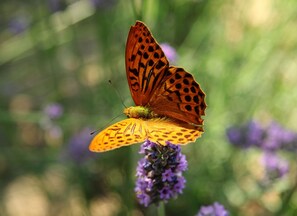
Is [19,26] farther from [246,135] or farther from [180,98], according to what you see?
[180,98]

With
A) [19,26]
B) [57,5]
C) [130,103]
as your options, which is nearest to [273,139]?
[130,103]

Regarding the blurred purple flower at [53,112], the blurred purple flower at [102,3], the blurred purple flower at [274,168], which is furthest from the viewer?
the blurred purple flower at [102,3]

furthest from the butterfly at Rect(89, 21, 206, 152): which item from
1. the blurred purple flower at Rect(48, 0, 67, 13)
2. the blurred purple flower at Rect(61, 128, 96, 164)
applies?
the blurred purple flower at Rect(48, 0, 67, 13)

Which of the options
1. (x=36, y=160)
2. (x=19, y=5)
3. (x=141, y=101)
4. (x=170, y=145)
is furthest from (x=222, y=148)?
(x=19, y=5)

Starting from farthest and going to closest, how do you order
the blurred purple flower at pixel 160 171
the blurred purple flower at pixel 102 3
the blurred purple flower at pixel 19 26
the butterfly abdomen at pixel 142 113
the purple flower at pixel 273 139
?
the blurred purple flower at pixel 19 26 < the blurred purple flower at pixel 102 3 < the purple flower at pixel 273 139 < the butterfly abdomen at pixel 142 113 < the blurred purple flower at pixel 160 171

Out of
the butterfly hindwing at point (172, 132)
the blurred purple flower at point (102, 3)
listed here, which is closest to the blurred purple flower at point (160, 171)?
the butterfly hindwing at point (172, 132)

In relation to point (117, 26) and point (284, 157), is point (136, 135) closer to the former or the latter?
point (284, 157)

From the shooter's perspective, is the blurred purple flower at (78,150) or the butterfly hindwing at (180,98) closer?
the butterfly hindwing at (180,98)

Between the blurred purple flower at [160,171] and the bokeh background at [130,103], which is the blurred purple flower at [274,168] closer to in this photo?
the bokeh background at [130,103]

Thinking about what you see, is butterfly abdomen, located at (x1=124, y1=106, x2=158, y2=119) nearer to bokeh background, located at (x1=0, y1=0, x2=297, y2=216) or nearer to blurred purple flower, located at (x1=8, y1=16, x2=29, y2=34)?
bokeh background, located at (x1=0, y1=0, x2=297, y2=216)
